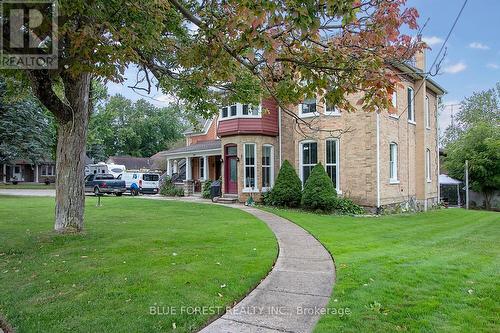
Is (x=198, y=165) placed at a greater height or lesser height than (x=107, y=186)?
greater

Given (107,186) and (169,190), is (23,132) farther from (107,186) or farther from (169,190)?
(169,190)

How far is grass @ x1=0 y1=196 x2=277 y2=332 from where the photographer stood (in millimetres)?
4324

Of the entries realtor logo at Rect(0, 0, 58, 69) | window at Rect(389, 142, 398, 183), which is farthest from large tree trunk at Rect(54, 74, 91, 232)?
window at Rect(389, 142, 398, 183)

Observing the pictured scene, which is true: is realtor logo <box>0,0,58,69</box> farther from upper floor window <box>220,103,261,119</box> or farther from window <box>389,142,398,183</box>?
window <box>389,142,398,183</box>

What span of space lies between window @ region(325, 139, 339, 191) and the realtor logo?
1325cm

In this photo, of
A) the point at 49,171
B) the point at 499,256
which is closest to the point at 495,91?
the point at 499,256

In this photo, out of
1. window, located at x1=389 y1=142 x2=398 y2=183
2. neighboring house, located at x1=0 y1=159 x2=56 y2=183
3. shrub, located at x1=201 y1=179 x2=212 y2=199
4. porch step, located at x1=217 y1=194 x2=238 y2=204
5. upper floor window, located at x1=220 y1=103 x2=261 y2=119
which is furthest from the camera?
neighboring house, located at x1=0 y1=159 x2=56 y2=183

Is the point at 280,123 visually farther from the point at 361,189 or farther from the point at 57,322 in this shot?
the point at 57,322

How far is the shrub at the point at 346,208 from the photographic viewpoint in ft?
55.5

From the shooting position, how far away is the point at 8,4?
18.9ft

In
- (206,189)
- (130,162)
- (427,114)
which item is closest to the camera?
(427,114)

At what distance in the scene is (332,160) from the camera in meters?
18.3

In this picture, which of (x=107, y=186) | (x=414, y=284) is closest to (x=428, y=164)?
(x=414, y=284)

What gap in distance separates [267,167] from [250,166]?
102 centimetres
